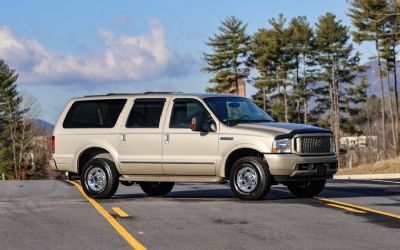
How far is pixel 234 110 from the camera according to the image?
13.7m

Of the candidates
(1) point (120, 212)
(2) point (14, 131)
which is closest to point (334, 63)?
(2) point (14, 131)

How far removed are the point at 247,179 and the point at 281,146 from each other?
34.3 inches

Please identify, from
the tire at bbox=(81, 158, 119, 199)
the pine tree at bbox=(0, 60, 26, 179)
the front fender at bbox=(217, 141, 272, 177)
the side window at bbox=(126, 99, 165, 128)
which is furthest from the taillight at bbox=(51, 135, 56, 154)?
the pine tree at bbox=(0, 60, 26, 179)

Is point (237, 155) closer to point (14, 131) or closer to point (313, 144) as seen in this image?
point (313, 144)

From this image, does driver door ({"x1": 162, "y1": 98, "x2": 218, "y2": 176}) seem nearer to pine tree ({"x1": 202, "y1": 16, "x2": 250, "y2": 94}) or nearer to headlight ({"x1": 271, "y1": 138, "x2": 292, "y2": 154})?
headlight ({"x1": 271, "y1": 138, "x2": 292, "y2": 154})

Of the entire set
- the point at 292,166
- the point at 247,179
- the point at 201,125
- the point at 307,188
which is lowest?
the point at 307,188

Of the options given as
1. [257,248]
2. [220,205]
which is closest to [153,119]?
[220,205]

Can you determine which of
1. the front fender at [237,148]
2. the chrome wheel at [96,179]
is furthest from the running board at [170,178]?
the chrome wheel at [96,179]

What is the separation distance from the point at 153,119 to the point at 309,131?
297 cm

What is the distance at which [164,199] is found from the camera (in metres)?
13.9

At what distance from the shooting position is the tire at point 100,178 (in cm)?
1387

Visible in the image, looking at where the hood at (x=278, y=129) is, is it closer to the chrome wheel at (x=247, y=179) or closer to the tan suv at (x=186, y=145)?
the tan suv at (x=186, y=145)

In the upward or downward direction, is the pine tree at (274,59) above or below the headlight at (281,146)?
above

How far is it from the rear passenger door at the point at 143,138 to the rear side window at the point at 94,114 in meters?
0.36
